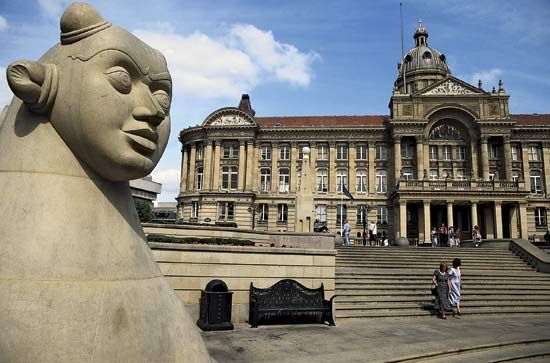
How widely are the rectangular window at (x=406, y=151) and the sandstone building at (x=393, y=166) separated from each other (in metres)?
0.24

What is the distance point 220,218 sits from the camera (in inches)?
1772

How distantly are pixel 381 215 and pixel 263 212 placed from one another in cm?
1450

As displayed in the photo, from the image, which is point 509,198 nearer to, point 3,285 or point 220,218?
point 220,218

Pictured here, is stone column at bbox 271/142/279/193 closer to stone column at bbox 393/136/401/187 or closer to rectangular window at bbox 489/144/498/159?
stone column at bbox 393/136/401/187

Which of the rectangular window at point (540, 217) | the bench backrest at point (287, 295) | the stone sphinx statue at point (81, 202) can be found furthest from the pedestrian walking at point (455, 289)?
the rectangular window at point (540, 217)

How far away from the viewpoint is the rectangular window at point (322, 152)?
1839 inches

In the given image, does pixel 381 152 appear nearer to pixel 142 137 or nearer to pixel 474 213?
pixel 474 213

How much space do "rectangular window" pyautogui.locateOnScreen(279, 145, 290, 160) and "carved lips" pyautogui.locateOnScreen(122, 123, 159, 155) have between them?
44.1 m

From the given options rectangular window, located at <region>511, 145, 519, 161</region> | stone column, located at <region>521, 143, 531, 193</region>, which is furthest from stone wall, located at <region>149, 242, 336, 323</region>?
rectangular window, located at <region>511, 145, 519, 161</region>

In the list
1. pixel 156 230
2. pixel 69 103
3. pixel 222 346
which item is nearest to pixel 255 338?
pixel 222 346

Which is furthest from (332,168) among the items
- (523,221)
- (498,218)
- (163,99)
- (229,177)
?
(163,99)

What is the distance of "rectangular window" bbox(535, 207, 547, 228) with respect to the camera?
41.6 meters

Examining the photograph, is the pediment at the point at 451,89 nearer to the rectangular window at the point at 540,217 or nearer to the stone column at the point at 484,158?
the stone column at the point at 484,158

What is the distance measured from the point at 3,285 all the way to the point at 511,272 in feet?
65.0
